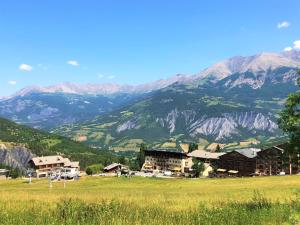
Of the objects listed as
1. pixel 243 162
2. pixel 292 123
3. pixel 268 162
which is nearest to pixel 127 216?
pixel 292 123

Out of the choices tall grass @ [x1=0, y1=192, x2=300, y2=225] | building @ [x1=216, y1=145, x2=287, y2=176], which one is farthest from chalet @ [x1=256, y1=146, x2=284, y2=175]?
tall grass @ [x1=0, y1=192, x2=300, y2=225]

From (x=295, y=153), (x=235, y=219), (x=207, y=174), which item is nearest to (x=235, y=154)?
(x=207, y=174)

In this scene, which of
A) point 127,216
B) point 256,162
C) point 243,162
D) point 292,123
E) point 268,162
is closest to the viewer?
point 127,216

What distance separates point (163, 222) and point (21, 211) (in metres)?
7.28

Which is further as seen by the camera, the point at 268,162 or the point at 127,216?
the point at 268,162

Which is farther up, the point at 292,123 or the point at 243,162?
the point at 292,123

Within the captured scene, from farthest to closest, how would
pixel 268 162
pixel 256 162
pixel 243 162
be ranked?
1. pixel 243 162
2. pixel 256 162
3. pixel 268 162

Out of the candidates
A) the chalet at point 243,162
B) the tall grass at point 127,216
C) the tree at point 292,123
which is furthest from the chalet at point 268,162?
the tall grass at point 127,216

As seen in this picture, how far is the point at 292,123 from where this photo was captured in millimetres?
27797

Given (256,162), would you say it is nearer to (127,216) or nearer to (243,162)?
(243,162)

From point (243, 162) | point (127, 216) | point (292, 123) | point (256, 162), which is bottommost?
point (243, 162)

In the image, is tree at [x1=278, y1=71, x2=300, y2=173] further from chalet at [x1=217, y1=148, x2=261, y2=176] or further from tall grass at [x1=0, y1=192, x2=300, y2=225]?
chalet at [x1=217, y1=148, x2=261, y2=176]

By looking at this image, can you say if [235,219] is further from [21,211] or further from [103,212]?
[21,211]

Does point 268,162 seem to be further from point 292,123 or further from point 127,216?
point 127,216
